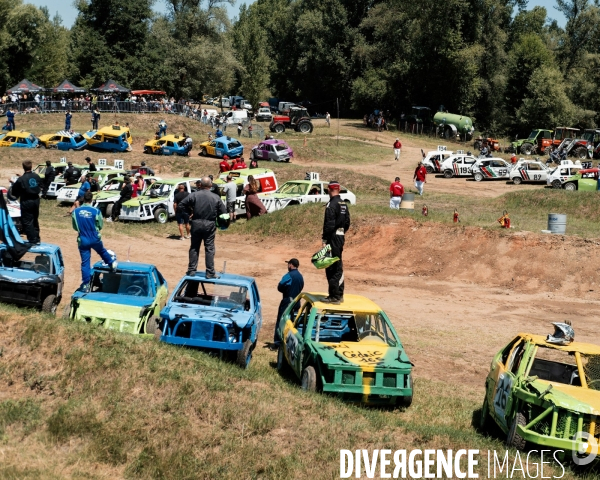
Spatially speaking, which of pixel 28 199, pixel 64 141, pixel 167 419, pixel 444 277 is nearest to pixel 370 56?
pixel 64 141

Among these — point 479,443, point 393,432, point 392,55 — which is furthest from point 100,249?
point 392,55

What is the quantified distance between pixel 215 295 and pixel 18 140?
115 feet

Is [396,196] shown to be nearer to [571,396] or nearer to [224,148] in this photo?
[224,148]

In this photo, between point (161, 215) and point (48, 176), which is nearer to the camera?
point (161, 215)

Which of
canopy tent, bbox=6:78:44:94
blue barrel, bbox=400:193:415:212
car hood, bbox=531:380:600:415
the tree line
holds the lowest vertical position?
blue barrel, bbox=400:193:415:212

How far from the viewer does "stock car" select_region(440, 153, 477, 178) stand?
44469 mm

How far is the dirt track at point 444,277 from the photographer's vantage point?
16562mm

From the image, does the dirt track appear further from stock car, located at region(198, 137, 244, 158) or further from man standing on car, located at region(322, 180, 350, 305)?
stock car, located at region(198, 137, 244, 158)

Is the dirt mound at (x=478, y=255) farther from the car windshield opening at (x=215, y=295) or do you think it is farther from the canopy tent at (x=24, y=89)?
the canopy tent at (x=24, y=89)

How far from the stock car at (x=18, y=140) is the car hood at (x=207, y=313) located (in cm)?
3477

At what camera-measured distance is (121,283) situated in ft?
44.9

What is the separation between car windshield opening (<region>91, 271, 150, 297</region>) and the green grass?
2124 millimetres

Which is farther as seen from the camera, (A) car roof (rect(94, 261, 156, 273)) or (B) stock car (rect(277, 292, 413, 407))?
(A) car roof (rect(94, 261, 156, 273))

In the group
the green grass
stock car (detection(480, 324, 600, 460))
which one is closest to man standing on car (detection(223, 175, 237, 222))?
the green grass
